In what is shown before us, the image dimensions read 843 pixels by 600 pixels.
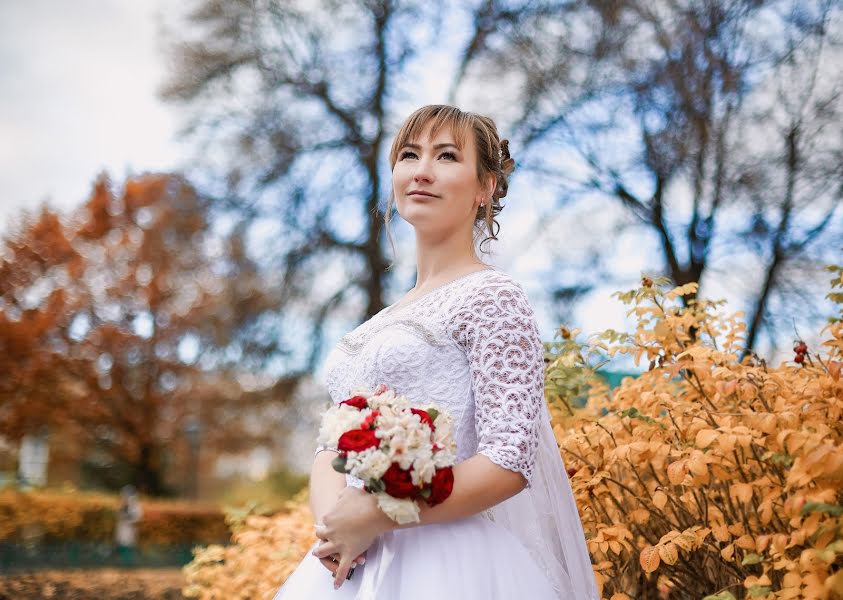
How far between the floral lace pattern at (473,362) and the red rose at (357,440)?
8.4 inches

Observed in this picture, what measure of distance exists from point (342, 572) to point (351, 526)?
0.12m

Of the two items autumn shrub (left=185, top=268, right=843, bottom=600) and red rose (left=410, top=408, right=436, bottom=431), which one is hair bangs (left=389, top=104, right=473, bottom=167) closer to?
red rose (left=410, top=408, right=436, bottom=431)

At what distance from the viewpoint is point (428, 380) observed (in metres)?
1.88

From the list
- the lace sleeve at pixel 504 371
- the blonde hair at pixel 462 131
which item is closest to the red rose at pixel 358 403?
the lace sleeve at pixel 504 371

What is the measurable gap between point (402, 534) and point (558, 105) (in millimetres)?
8599

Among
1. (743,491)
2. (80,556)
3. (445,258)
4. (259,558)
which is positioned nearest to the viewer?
(445,258)

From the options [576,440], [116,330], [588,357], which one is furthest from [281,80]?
[116,330]

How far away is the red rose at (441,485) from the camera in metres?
1.59

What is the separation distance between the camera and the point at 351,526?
1643mm

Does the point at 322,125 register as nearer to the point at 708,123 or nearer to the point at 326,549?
the point at 708,123

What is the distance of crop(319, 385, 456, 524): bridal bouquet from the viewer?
60.7 inches

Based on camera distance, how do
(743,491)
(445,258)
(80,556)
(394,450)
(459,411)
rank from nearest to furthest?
(394,450) < (459,411) < (445,258) < (743,491) < (80,556)

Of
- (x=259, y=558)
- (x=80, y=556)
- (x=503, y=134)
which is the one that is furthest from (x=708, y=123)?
(x=80, y=556)

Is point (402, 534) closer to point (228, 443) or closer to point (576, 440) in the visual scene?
point (576, 440)
